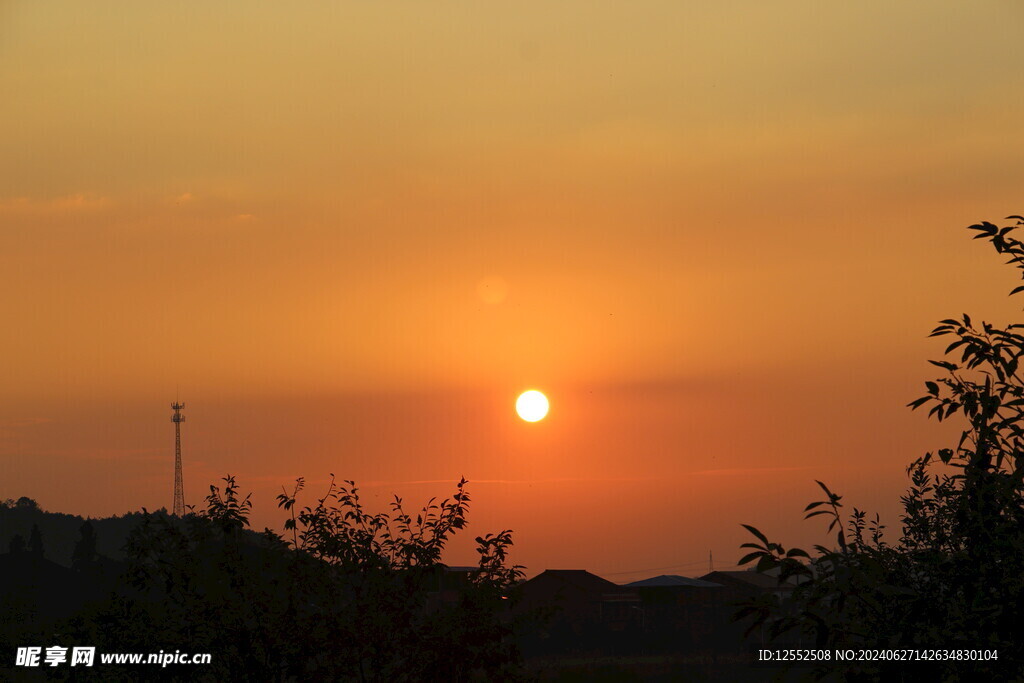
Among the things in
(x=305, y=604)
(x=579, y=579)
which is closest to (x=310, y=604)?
(x=305, y=604)

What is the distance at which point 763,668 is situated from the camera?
268 feet

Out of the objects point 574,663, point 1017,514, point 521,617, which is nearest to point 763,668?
point 574,663

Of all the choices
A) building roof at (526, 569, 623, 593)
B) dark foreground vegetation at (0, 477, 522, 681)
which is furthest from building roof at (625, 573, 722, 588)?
dark foreground vegetation at (0, 477, 522, 681)

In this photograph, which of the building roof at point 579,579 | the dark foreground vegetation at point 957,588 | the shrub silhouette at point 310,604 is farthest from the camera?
the building roof at point 579,579

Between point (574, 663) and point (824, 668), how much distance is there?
3348 inches

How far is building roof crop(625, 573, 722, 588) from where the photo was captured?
113 metres

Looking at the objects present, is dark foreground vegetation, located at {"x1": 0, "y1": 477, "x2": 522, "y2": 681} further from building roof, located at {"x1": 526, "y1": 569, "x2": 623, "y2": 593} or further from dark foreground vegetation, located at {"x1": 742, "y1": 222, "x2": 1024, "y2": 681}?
building roof, located at {"x1": 526, "y1": 569, "x2": 623, "y2": 593}

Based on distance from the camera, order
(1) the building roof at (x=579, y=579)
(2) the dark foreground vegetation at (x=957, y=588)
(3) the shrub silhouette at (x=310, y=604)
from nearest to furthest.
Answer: (2) the dark foreground vegetation at (x=957, y=588) → (3) the shrub silhouette at (x=310, y=604) → (1) the building roof at (x=579, y=579)

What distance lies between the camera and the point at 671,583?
375ft

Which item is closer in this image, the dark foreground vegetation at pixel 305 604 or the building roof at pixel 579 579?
the dark foreground vegetation at pixel 305 604

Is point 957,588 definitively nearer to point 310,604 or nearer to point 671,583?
point 310,604

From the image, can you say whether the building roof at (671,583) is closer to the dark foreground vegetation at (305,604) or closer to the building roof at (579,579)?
the building roof at (579,579)

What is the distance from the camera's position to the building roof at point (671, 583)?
113m

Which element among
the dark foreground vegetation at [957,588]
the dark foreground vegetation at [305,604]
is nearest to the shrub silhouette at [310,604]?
the dark foreground vegetation at [305,604]
